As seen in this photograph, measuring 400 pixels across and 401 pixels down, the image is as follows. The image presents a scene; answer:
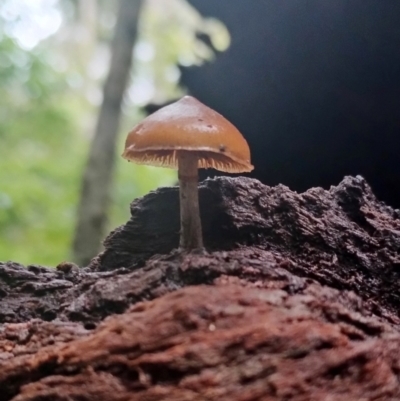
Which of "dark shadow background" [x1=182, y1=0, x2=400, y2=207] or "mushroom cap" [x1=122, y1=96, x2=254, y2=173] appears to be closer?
"mushroom cap" [x1=122, y1=96, x2=254, y2=173]

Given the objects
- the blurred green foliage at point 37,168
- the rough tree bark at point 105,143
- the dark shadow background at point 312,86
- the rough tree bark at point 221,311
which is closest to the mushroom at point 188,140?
the rough tree bark at point 221,311

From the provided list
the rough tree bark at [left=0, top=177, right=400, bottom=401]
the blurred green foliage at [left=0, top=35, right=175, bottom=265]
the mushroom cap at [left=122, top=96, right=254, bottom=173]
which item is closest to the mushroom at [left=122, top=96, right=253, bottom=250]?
the mushroom cap at [left=122, top=96, right=254, bottom=173]

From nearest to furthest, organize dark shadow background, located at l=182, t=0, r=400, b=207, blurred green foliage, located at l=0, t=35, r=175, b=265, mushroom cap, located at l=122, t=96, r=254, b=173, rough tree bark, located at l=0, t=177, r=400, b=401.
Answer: rough tree bark, located at l=0, t=177, r=400, b=401, mushroom cap, located at l=122, t=96, r=254, b=173, dark shadow background, located at l=182, t=0, r=400, b=207, blurred green foliage, located at l=0, t=35, r=175, b=265

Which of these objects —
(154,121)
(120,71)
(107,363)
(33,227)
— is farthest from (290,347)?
(33,227)

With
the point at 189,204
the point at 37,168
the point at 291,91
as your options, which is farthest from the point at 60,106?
the point at 189,204

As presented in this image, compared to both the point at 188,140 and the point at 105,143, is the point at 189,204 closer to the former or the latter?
the point at 188,140

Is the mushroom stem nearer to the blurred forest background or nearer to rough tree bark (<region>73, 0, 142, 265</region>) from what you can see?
the blurred forest background

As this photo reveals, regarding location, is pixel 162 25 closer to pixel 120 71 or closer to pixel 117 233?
pixel 120 71
